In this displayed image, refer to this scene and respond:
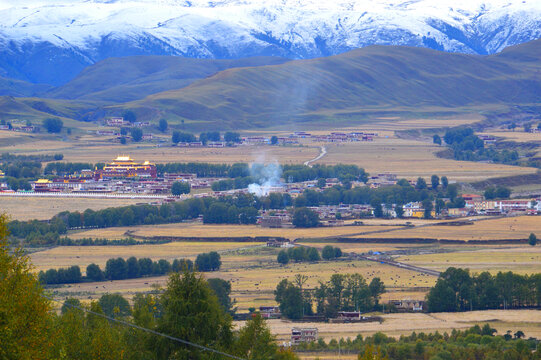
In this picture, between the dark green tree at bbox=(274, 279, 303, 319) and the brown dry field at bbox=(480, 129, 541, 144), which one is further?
the brown dry field at bbox=(480, 129, 541, 144)

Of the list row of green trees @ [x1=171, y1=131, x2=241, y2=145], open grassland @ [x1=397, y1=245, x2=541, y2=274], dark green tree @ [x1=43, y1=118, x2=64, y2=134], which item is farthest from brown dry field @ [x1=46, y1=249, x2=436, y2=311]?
dark green tree @ [x1=43, y1=118, x2=64, y2=134]

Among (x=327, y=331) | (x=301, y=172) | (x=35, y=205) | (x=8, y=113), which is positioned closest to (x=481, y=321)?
(x=327, y=331)

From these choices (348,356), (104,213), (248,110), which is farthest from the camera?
(248,110)

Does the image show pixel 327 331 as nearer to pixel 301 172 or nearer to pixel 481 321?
pixel 481 321

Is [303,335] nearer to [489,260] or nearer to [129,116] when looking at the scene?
[489,260]

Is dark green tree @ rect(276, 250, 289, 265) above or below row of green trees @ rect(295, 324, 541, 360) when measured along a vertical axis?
above

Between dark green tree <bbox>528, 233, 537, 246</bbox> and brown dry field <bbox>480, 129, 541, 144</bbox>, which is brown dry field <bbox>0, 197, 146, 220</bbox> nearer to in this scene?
dark green tree <bbox>528, 233, 537, 246</bbox>

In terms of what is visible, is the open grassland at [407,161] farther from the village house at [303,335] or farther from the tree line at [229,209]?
the village house at [303,335]

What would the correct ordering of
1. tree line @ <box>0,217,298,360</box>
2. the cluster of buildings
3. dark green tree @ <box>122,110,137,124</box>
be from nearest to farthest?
tree line @ <box>0,217,298,360</box>
the cluster of buildings
dark green tree @ <box>122,110,137,124</box>
